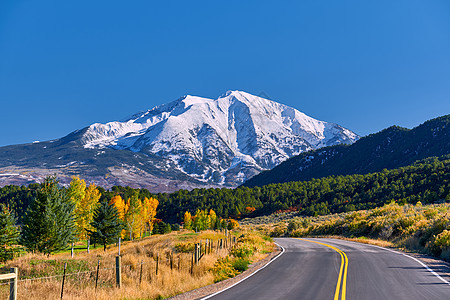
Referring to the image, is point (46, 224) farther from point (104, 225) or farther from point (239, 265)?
point (239, 265)

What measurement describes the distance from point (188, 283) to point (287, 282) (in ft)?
14.0

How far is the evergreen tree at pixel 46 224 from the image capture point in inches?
1242

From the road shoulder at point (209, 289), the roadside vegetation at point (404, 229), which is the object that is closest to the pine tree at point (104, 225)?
the roadside vegetation at point (404, 229)

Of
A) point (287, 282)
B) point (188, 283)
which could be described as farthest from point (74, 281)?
point (287, 282)

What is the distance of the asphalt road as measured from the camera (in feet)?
37.4

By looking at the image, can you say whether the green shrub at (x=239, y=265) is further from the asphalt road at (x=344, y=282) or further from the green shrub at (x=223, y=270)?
the asphalt road at (x=344, y=282)

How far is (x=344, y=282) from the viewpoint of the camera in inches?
527

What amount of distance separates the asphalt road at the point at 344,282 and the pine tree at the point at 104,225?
118ft

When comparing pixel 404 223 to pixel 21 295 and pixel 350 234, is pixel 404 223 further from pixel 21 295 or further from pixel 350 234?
pixel 21 295

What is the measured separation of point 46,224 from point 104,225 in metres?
17.8

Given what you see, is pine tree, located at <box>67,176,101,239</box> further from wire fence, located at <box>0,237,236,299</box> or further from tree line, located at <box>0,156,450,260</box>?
wire fence, located at <box>0,237,236,299</box>

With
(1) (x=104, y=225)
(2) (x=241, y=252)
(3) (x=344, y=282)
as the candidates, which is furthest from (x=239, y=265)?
(1) (x=104, y=225)

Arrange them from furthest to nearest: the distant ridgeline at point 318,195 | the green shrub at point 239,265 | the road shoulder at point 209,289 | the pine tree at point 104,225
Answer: the distant ridgeline at point 318,195, the pine tree at point 104,225, the green shrub at point 239,265, the road shoulder at point 209,289

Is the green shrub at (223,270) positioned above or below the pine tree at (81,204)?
below
